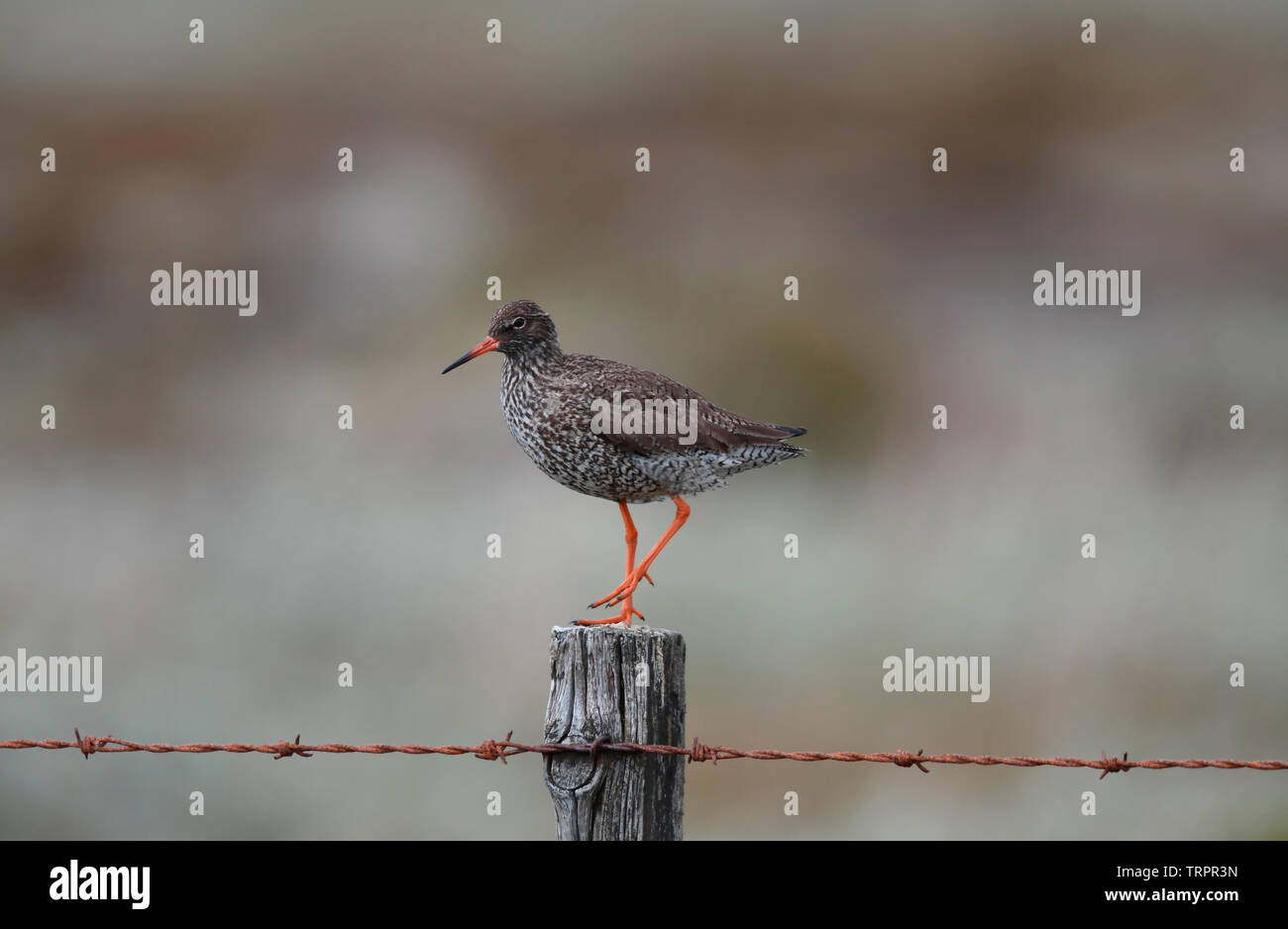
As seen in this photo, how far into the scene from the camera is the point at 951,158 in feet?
82.7

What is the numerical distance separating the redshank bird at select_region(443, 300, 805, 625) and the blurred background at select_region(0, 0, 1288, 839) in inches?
277

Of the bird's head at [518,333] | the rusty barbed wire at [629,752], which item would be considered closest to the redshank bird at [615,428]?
the bird's head at [518,333]

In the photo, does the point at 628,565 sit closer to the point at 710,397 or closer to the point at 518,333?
the point at 518,333

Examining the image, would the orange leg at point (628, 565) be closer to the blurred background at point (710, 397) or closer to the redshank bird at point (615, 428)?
the redshank bird at point (615, 428)

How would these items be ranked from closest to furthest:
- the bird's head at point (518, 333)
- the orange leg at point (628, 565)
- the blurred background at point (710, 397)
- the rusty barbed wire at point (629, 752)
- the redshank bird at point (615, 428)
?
the rusty barbed wire at point (629, 752) → the orange leg at point (628, 565) → the redshank bird at point (615, 428) → the bird's head at point (518, 333) → the blurred background at point (710, 397)

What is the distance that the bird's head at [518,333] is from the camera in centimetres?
778

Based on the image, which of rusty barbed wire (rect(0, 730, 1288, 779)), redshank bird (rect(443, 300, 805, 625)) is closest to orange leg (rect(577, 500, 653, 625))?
redshank bird (rect(443, 300, 805, 625))

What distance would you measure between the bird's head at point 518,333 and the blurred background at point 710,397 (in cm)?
710

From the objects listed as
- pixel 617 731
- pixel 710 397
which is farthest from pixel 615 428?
pixel 710 397

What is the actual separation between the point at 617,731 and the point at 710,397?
1378 cm

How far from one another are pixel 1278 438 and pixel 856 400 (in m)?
5.88

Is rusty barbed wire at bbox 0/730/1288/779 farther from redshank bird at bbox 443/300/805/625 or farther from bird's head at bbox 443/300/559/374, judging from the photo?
bird's head at bbox 443/300/559/374

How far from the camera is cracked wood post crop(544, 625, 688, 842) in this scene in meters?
5.05

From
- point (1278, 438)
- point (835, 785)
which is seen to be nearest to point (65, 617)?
point (835, 785)
